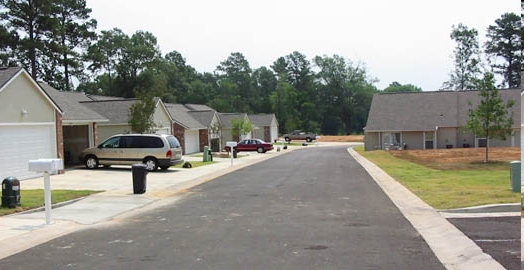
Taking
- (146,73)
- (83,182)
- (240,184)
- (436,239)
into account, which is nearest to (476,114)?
(240,184)

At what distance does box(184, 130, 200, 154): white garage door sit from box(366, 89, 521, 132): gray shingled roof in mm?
17081

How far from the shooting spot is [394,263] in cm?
761

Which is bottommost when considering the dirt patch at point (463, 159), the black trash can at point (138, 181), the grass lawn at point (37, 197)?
the dirt patch at point (463, 159)

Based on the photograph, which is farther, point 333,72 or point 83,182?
point 333,72

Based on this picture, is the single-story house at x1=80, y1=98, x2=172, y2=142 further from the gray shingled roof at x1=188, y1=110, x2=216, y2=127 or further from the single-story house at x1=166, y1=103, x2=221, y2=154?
the gray shingled roof at x1=188, y1=110, x2=216, y2=127

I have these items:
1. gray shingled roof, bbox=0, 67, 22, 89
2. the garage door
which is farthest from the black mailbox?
gray shingled roof, bbox=0, 67, 22, 89

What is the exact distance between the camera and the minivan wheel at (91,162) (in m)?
27.9

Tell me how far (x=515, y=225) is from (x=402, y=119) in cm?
4602

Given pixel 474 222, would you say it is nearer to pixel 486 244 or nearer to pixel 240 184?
pixel 486 244

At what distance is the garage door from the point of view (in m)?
21.1

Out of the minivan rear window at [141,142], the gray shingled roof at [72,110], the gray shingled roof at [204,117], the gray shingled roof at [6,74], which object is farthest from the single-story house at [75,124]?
the gray shingled roof at [204,117]

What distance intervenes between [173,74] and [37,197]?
88.3m

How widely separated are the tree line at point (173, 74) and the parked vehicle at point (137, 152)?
2050 cm

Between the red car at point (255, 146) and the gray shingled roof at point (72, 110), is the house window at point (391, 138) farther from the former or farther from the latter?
the gray shingled roof at point (72, 110)
